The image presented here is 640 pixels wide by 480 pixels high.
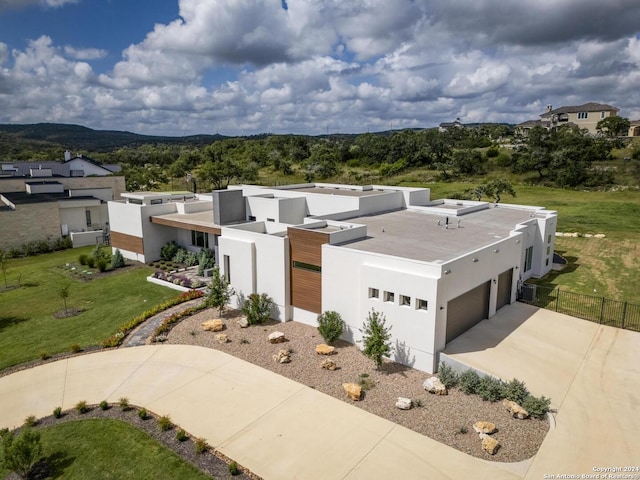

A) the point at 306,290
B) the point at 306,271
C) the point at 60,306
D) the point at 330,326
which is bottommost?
the point at 60,306

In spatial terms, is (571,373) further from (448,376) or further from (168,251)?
(168,251)

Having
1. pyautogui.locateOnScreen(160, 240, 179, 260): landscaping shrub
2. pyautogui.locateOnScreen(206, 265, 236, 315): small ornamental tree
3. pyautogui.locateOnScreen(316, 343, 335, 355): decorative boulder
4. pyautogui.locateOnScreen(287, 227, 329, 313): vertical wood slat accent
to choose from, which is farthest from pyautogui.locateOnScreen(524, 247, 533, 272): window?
pyautogui.locateOnScreen(160, 240, 179, 260): landscaping shrub

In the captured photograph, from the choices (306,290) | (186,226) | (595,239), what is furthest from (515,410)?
(595,239)

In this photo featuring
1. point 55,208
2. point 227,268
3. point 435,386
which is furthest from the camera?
point 55,208

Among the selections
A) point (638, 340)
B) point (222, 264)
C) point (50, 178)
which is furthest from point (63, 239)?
point (638, 340)

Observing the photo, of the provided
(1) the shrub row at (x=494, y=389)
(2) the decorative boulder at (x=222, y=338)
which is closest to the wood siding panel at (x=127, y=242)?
(2) the decorative boulder at (x=222, y=338)

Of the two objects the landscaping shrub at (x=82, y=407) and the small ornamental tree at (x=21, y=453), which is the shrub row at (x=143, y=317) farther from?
the small ornamental tree at (x=21, y=453)

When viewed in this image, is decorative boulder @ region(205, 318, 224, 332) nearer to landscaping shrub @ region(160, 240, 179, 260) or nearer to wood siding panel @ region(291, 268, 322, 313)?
wood siding panel @ region(291, 268, 322, 313)
